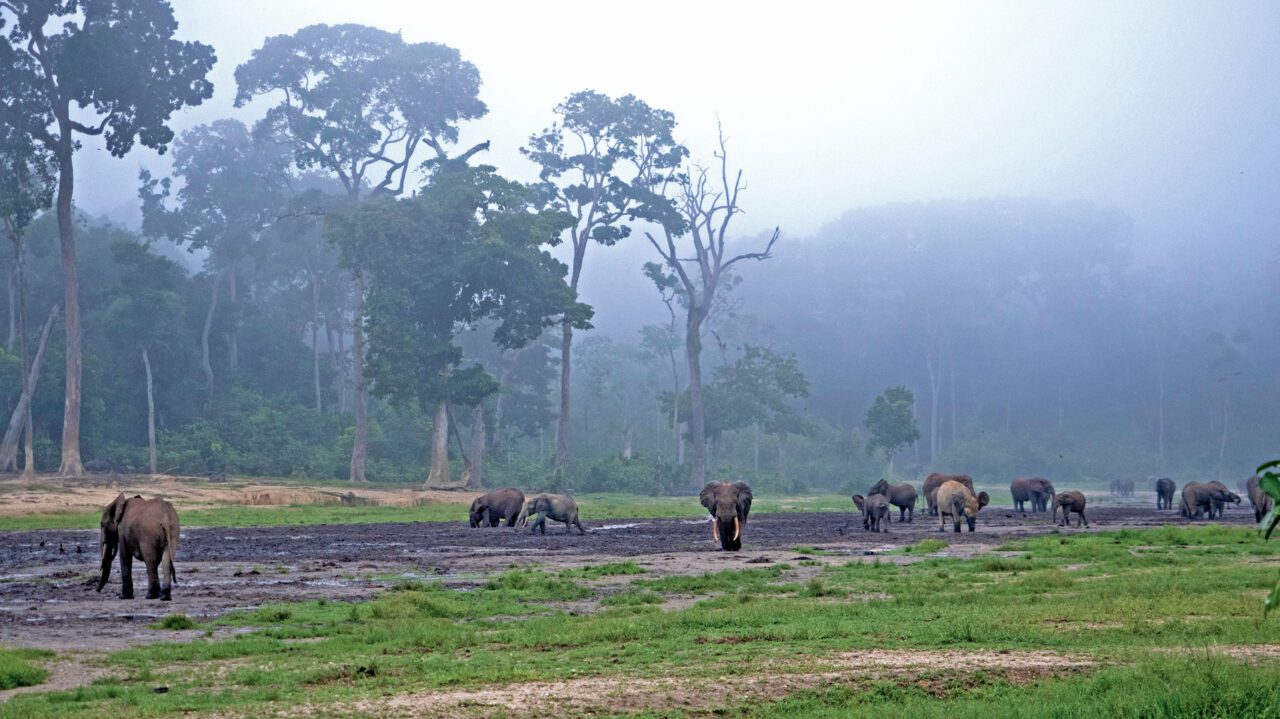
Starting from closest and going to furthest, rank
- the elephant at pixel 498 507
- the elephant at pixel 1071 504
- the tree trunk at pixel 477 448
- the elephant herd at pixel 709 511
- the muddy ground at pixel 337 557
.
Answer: the muddy ground at pixel 337 557
the elephant herd at pixel 709 511
the elephant at pixel 1071 504
the elephant at pixel 498 507
the tree trunk at pixel 477 448

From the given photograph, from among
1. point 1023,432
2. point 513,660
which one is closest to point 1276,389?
point 1023,432

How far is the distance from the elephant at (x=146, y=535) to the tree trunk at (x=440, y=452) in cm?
4592

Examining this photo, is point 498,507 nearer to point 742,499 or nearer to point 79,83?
point 742,499

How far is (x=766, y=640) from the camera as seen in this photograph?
15.0 m

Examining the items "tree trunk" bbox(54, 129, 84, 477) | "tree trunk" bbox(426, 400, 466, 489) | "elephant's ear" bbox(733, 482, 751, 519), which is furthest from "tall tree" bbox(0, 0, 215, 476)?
"elephant's ear" bbox(733, 482, 751, 519)

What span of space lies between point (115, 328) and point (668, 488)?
117 feet

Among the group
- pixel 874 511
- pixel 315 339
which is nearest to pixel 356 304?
pixel 315 339

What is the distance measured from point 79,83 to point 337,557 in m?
39.0

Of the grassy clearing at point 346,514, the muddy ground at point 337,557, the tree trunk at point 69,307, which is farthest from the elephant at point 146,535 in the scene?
the tree trunk at point 69,307

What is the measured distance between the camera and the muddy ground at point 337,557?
17625 millimetres

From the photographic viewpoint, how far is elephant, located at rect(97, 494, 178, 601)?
60.9 feet

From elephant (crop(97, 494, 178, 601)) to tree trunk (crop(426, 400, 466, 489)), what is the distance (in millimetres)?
45918

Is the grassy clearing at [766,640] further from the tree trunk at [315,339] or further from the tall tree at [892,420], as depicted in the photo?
the tree trunk at [315,339]

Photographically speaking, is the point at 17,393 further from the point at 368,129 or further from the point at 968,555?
the point at 968,555
